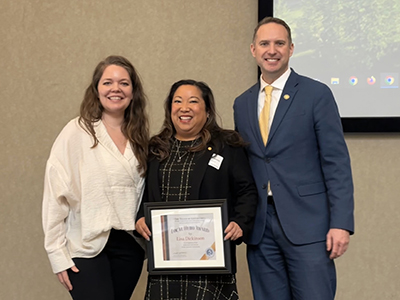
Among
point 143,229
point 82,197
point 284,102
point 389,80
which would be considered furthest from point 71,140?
point 389,80

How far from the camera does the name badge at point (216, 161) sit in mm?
2201

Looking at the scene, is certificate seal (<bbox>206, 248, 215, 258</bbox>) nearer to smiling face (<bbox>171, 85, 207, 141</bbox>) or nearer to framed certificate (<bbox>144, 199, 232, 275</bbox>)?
framed certificate (<bbox>144, 199, 232, 275</bbox>)

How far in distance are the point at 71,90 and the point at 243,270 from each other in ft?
5.67

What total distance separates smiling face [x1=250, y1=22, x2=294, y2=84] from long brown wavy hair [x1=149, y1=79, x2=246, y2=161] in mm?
321

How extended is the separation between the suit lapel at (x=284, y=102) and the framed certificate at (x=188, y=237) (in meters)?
0.40

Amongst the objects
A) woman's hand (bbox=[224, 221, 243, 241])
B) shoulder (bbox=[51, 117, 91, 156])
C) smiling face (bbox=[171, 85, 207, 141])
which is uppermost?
smiling face (bbox=[171, 85, 207, 141])

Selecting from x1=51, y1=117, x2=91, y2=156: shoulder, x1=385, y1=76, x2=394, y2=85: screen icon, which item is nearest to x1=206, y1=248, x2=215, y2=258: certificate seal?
x1=51, y1=117, x2=91, y2=156: shoulder

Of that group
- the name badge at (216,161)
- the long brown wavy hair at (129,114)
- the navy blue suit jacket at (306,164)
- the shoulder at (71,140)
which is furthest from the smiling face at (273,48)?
the shoulder at (71,140)

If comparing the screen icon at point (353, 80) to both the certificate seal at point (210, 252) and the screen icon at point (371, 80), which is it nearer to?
the screen icon at point (371, 80)

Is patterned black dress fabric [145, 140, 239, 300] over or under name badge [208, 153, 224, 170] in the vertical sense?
under

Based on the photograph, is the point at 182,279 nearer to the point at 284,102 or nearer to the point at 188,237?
the point at 188,237

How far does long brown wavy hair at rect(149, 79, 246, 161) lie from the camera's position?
88.4 inches

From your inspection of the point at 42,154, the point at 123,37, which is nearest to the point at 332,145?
the point at 123,37

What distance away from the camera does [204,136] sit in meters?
Answer: 2.28
